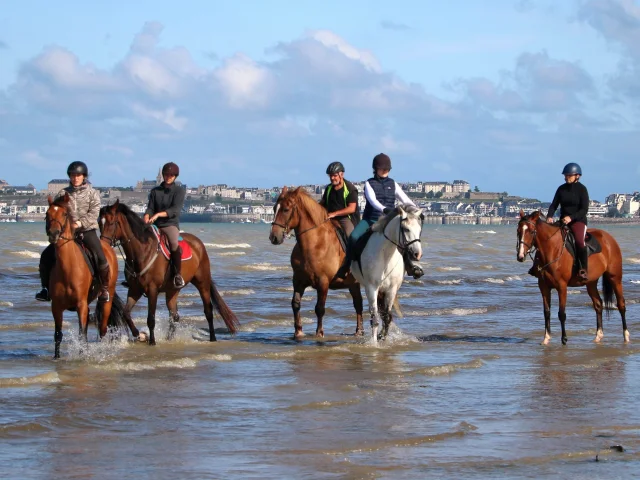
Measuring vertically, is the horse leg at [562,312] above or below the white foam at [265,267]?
above

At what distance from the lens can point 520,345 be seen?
15344 mm

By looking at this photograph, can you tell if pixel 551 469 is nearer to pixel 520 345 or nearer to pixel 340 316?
pixel 520 345

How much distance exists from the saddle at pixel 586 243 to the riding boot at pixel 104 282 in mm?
6559

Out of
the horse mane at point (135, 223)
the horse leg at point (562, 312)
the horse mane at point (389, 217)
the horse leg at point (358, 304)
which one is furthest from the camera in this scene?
the horse leg at point (358, 304)

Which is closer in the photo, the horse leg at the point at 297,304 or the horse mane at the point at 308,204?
the horse mane at the point at 308,204

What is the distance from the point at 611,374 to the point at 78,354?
6299 mm

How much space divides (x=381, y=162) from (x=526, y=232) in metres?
2.27

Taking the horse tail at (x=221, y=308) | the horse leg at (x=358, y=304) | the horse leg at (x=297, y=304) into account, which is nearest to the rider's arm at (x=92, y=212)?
the horse tail at (x=221, y=308)

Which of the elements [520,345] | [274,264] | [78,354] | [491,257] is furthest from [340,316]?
[491,257]

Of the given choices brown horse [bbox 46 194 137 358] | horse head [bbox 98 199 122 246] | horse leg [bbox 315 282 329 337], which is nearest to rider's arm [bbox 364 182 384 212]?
horse leg [bbox 315 282 329 337]

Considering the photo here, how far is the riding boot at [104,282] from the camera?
12.8 m

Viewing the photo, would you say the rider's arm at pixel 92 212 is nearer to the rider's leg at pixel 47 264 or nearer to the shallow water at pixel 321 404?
the rider's leg at pixel 47 264

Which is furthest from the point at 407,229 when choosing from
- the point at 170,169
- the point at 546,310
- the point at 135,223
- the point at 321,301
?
the point at 135,223

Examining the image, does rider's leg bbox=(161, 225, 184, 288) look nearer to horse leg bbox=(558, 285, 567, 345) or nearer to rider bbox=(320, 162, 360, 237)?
rider bbox=(320, 162, 360, 237)
